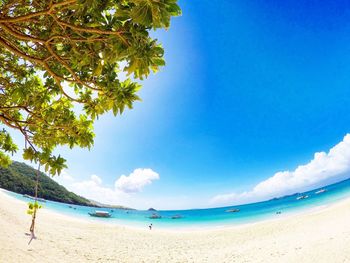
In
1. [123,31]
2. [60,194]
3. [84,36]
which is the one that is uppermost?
[84,36]

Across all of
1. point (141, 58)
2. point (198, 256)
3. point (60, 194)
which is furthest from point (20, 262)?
point (60, 194)

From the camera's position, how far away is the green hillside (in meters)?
65.0

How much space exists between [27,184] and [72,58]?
77.9m

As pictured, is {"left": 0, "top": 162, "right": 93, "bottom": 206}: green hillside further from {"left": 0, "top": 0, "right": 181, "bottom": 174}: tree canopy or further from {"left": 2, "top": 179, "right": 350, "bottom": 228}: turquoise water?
{"left": 0, "top": 0, "right": 181, "bottom": 174}: tree canopy

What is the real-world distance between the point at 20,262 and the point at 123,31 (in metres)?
8.54

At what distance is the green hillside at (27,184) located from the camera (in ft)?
213

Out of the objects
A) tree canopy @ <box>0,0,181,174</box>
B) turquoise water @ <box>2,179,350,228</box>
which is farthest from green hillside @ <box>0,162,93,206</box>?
tree canopy @ <box>0,0,181,174</box>

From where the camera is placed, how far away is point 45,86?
3221 mm

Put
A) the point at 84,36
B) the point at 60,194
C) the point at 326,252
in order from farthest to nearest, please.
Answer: the point at 60,194
the point at 326,252
the point at 84,36

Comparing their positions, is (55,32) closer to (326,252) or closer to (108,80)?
(108,80)

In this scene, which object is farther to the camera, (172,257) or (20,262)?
(172,257)

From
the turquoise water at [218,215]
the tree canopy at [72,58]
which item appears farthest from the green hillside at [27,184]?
the tree canopy at [72,58]

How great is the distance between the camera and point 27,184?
6650cm

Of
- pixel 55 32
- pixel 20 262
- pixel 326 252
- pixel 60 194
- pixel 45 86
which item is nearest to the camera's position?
pixel 55 32
